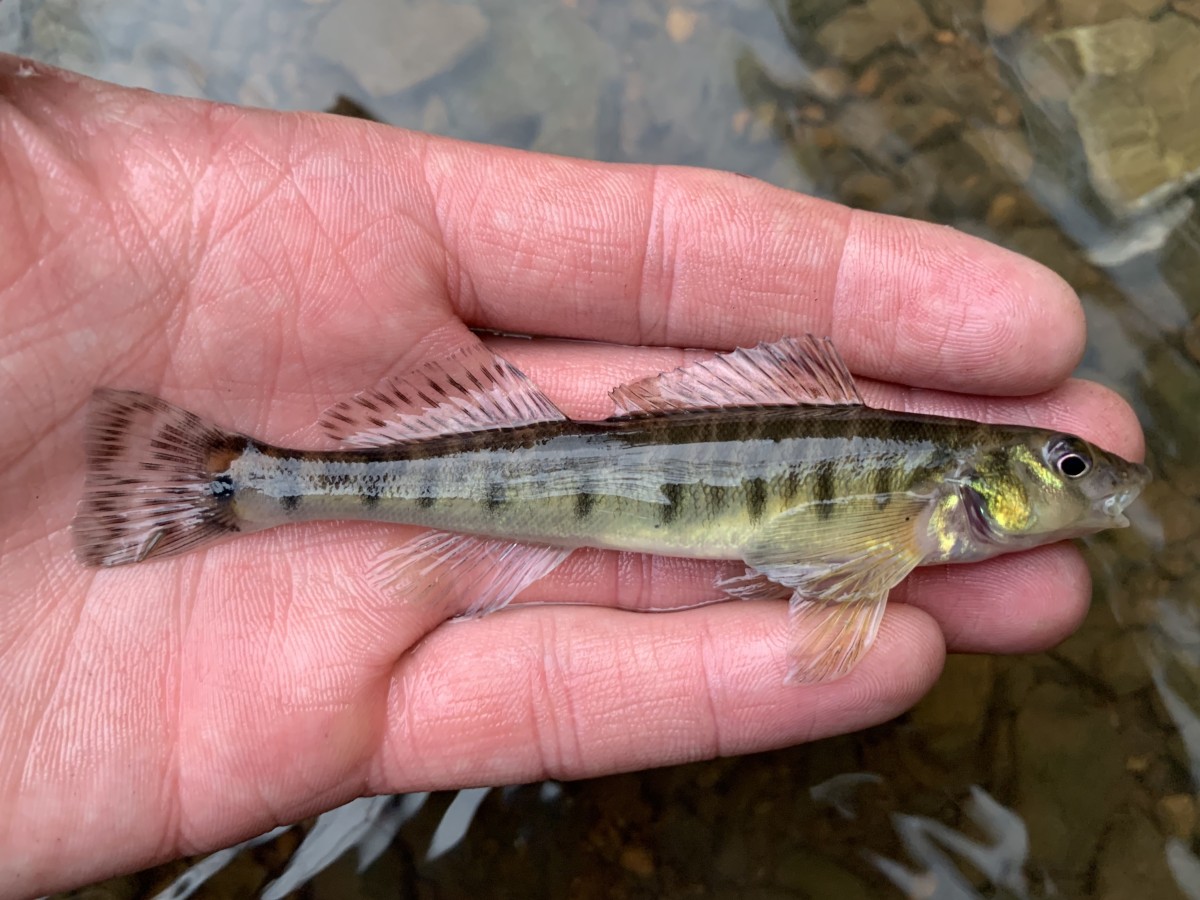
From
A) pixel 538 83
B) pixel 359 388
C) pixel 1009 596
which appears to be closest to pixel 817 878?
pixel 1009 596

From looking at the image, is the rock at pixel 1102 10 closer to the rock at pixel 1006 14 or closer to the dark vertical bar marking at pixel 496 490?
the rock at pixel 1006 14

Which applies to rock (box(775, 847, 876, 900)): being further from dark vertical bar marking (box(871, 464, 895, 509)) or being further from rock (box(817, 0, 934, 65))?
rock (box(817, 0, 934, 65))

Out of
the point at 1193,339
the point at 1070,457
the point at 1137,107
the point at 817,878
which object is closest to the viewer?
the point at 1070,457

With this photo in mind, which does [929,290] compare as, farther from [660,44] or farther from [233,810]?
[233,810]

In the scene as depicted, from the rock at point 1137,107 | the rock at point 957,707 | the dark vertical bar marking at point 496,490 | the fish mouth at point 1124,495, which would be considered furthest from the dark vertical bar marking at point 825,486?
the rock at point 1137,107

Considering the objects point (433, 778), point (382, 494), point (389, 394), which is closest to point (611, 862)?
point (433, 778)

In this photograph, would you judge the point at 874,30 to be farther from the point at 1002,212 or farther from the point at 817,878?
the point at 817,878
